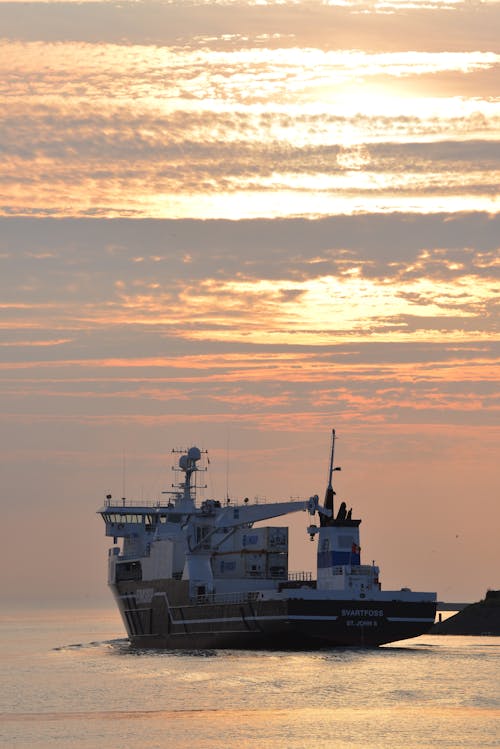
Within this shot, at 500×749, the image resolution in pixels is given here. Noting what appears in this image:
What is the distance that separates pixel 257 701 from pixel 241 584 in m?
36.3

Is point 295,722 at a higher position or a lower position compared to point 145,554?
lower

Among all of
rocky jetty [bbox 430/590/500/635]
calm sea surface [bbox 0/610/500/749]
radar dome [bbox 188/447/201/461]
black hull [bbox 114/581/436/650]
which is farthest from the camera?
rocky jetty [bbox 430/590/500/635]

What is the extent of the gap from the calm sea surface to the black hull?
1077mm

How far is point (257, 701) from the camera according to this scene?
76.2m

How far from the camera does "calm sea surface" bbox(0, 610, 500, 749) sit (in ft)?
216

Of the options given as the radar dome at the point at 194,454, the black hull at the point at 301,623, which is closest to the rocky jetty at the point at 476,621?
the radar dome at the point at 194,454

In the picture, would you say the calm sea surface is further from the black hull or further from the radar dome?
the radar dome

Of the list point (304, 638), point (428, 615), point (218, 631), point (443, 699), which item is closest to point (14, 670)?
point (218, 631)

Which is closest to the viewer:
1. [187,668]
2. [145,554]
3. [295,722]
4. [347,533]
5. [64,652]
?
[295,722]

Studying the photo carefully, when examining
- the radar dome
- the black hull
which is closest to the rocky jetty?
the radar dome

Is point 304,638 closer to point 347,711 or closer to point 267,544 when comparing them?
point 267,544

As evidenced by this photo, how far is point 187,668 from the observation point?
93.3m

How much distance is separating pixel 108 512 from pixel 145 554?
5.20 metres

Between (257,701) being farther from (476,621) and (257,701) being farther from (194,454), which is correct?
(476,621)
